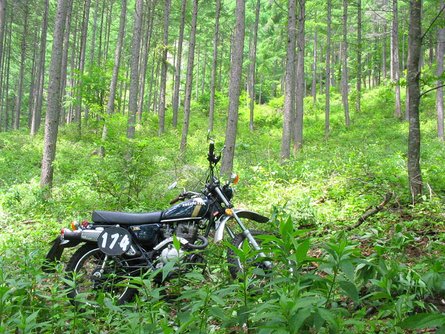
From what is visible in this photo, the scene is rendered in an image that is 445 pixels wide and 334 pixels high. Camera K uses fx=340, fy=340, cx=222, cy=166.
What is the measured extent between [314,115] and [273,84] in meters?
14.3

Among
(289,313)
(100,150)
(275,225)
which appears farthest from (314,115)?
(289,313)

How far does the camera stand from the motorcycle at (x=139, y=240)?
3584 mm

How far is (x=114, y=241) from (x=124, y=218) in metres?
0.27

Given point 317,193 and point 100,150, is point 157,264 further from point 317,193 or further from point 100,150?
point 100,150

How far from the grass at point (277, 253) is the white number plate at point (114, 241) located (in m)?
0.41

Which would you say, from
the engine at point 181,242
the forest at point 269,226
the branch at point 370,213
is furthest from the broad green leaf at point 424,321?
the branch at point 370,213

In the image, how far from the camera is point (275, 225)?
3.41 meters

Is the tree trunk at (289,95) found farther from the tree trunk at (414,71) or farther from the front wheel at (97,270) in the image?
the front wheel at (97,270)

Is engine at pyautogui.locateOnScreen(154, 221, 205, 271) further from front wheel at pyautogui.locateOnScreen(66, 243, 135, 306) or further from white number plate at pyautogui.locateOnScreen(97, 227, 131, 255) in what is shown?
front wheel at pyautogui.locateOnScreen(66, 243, 135, 306)

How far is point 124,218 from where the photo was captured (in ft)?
12.3

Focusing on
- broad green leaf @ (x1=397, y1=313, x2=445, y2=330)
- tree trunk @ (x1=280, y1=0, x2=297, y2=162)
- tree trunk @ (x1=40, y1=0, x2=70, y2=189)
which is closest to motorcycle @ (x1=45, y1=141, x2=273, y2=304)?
broad green leaf @ (x1=397, y1=313, x2=445, y2=330)

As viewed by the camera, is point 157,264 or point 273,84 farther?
point 273,84

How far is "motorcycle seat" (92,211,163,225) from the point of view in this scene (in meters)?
3.74

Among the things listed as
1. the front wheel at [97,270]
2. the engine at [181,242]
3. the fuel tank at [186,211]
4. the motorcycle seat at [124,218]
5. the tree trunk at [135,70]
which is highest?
the tree trunk at [135,70]
